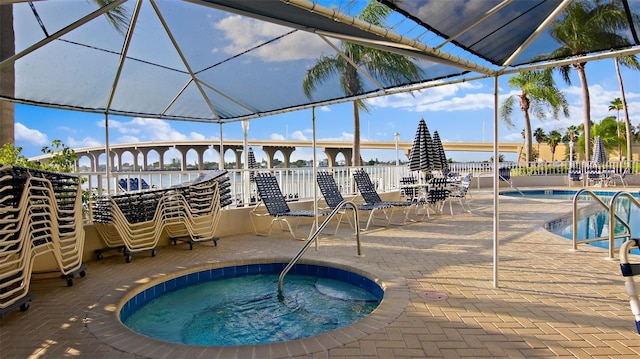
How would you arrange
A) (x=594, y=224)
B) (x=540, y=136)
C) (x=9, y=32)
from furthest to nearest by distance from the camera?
(x=540, y=136) < (x=594, y=224) < (x=9, y=32)

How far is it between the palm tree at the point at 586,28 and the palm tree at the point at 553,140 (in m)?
58.5

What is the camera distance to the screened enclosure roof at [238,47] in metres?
3.37

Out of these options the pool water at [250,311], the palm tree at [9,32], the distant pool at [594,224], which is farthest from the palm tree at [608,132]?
the palm tree at [9,32]

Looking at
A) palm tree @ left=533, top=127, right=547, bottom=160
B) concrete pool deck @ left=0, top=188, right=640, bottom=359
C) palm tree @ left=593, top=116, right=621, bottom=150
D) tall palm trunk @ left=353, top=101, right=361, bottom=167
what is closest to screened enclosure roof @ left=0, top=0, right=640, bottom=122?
concrete pool deck @ left=0, top=188, right=640, bottom=359

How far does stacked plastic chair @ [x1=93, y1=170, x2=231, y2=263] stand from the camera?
5.45 m

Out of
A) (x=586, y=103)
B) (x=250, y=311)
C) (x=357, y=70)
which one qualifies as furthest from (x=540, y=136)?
(x=250, y=311)

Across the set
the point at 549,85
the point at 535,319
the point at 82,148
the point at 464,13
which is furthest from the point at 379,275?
the point at 82,148

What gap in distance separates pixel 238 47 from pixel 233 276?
318cm

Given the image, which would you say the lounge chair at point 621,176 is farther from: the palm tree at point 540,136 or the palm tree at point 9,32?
the palm tree at point 540,136

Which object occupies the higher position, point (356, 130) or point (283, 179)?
point (356, 130)

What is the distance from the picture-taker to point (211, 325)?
12.3ft

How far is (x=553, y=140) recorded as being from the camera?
54438 mm

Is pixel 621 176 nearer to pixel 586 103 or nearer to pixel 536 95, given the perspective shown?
pixel 586 103

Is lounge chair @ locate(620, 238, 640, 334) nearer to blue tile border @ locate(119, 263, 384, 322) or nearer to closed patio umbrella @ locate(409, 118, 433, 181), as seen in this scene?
blue tile border @ locate(119, 263, 384, 322)
